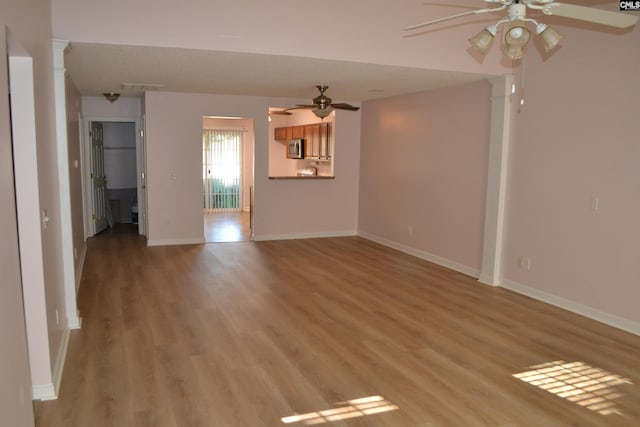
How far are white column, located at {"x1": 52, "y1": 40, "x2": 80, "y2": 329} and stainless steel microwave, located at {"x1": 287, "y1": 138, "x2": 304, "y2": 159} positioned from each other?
615 cm

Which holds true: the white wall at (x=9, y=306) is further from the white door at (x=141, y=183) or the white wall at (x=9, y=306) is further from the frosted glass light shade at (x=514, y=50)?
the white door at (x=141, y=183)

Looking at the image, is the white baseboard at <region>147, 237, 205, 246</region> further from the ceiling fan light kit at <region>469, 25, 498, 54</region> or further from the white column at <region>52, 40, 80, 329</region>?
the ceiling fan light kit at <region>469, 25, 498, 54</region>

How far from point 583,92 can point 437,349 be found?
2.80 metres

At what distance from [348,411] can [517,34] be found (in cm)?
224

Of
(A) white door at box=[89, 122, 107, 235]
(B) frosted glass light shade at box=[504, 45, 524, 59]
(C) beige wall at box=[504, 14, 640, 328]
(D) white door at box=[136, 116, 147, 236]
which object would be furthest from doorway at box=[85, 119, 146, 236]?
(B) frosted glass light shade at box=[504, 45, 524, 59]

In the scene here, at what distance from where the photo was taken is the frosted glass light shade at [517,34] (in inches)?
89.0

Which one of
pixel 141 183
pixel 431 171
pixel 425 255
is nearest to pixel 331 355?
pixel 425 255

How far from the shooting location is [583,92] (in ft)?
15.0

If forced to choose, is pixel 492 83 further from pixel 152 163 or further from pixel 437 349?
pixel 152 163

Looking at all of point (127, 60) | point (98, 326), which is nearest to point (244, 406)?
point (98, 326)

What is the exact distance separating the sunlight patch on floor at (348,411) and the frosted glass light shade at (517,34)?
213 centimetres

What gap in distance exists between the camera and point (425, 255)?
692 cm

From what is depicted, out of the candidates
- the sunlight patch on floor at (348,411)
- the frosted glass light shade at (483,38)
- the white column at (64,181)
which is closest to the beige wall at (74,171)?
the white column at (64,181)

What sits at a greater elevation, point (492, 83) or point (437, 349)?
point (492, 83)
